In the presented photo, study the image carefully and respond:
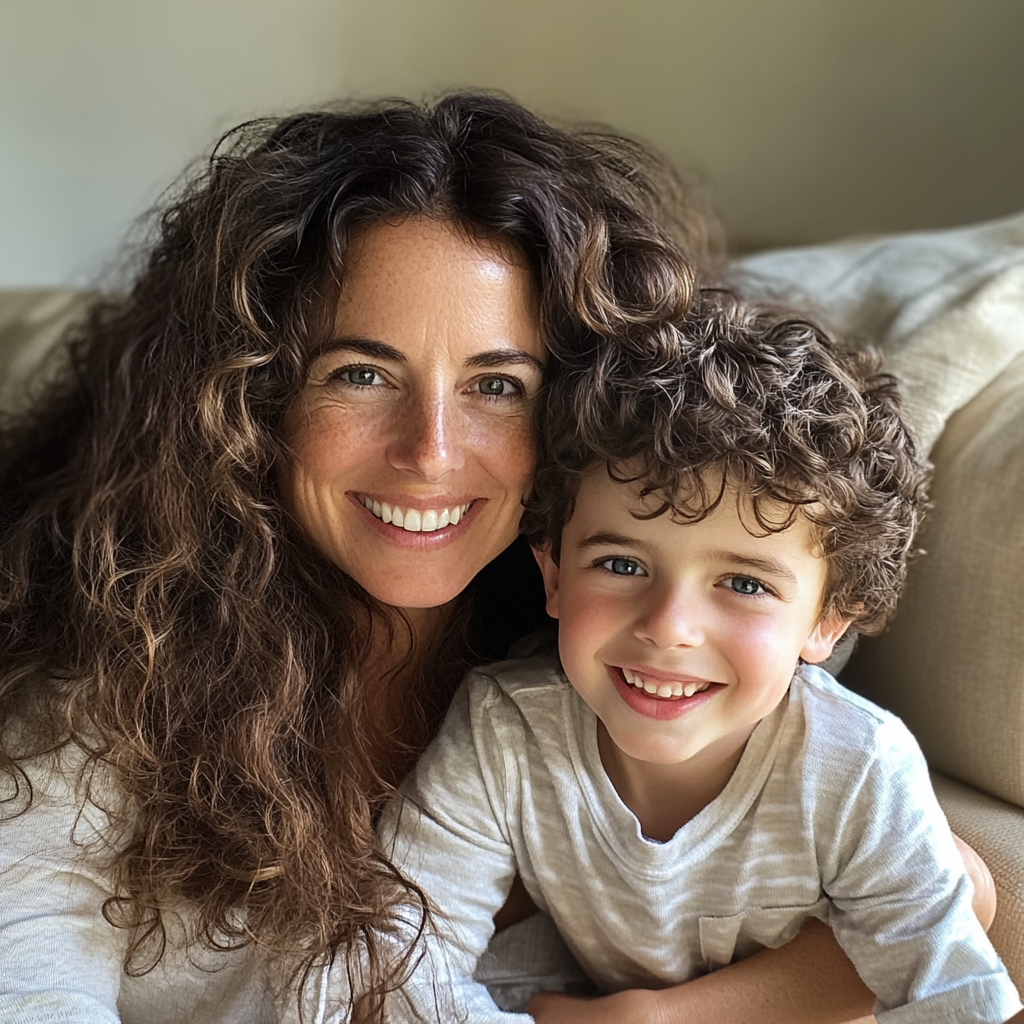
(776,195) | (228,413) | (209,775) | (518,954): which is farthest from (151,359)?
(776,195)

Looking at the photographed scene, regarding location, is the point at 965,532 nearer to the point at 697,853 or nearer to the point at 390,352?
the point at 697,853

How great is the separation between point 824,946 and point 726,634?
373 mm

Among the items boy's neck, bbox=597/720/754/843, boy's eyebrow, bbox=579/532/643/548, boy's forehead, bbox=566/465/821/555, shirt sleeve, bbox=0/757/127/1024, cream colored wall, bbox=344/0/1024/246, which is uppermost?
cream colored wall, bbox=344/0/1024/246

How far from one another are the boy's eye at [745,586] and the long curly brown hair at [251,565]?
10.6 inches

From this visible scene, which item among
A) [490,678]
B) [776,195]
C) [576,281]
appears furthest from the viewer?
[776,195]

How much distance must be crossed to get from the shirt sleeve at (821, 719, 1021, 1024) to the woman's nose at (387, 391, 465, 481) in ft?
1.60

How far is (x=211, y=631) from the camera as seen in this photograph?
1.16 metres

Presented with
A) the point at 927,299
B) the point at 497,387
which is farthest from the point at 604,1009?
the point at 927,299

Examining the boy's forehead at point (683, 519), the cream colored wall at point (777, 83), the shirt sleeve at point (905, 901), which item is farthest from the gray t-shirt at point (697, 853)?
the cream colored wall at point (777, 83)

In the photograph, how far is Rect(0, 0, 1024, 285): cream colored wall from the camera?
2.16m

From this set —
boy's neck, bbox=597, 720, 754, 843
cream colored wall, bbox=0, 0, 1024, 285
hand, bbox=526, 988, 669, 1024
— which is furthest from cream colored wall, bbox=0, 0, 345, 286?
hand, bbox=526, 988, 669, 1024

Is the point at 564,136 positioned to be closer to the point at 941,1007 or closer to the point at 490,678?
the point at 490,678

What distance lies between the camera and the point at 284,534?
120 centimetres

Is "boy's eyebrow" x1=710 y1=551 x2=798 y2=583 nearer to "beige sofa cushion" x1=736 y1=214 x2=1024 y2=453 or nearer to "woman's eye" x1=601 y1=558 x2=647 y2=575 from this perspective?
"woman's eye" x1=601 y1=558 x2=647 y2=575
